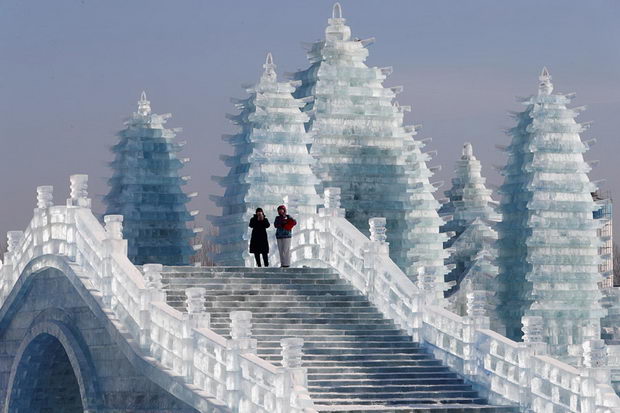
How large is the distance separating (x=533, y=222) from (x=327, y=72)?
8689 millimetres

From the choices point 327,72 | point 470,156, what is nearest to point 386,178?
point 327,72

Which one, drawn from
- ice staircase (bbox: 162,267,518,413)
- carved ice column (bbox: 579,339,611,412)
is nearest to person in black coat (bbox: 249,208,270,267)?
ice staircase (bbox: 162,267,518,413)

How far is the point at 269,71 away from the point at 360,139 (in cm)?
588

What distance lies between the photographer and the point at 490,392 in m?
37.1

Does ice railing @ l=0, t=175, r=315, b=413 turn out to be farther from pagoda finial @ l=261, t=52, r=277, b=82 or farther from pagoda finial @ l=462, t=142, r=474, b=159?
pagoda finial @ l=462, t=142, r=474, b=159

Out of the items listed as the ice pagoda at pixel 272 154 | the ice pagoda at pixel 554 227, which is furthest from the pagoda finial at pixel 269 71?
the ice pagoda at pixel 554 227

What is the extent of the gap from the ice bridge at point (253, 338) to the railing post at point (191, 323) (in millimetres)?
37

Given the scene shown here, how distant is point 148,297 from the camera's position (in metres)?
38.0

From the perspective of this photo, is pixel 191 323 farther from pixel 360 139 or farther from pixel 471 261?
pixel 471 261

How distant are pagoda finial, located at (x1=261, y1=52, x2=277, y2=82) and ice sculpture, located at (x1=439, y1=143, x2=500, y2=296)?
23786 millimetres

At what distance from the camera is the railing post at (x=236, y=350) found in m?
34.8

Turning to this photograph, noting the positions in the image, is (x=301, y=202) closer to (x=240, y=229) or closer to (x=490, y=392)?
(x=240, y=229)

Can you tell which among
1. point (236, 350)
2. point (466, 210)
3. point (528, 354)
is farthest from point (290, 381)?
point (466, 210)

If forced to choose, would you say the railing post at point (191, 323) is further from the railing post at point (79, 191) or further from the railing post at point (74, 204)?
the railing post at point (79, 191)
